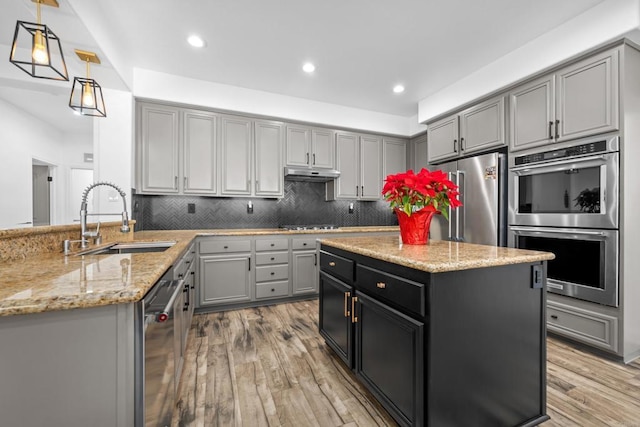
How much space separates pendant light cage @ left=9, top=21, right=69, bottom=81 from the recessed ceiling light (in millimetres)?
991

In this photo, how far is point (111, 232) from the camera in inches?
98.7

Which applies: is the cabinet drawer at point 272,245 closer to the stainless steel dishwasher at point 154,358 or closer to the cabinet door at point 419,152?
the stainless steel dishwasher at point 154,358

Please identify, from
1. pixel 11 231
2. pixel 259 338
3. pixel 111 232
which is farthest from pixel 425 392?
pixel 111 232

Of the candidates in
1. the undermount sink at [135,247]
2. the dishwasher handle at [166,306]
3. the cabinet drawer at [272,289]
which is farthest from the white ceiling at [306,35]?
the cabinet drawer at [272,289]

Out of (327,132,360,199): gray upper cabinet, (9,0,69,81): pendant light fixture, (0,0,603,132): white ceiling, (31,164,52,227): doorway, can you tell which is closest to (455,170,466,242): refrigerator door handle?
(0,0,603,132): white ceiling

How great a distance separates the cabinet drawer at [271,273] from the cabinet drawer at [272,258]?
0.06 metres

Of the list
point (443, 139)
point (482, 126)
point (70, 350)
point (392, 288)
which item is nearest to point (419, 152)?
point (443, 139)

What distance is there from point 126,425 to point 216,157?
3159mm

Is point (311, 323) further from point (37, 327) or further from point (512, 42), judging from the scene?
point (512, 42)

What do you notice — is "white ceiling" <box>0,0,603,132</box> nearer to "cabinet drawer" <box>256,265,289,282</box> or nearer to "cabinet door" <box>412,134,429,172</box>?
"cabinet door" <box>412,134,429,172</box>

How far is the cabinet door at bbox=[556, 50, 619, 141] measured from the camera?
212 cm

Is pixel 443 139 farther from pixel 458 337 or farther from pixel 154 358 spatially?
pixel 154 358

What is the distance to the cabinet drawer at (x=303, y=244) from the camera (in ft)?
11.9

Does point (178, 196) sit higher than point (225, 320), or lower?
higher
